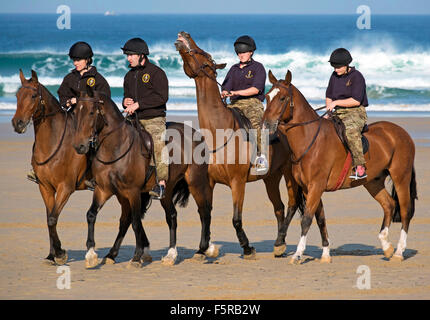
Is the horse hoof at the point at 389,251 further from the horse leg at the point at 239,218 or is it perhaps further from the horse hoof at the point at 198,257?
the horse hoof at the point at 198,257

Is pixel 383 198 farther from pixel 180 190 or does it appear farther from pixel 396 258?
pixel 180 190

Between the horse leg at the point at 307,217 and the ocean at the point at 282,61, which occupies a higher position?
the ocean at the point at 282,61

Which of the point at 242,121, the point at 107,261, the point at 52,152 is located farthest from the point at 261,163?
the point at 52,152

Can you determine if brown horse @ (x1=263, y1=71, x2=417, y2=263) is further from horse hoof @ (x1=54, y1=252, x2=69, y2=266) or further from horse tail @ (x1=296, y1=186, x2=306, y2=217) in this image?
horse hoof @ (x1=54, y1=252, x2=69, y2=266)

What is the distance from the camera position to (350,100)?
404 inches

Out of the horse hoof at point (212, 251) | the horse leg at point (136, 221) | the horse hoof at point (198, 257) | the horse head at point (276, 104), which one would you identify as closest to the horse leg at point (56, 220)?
the horse leg at point (136, 221)

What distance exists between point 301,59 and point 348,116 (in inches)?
1863

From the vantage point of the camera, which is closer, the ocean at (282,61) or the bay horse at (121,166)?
the bay horse at (121,166)

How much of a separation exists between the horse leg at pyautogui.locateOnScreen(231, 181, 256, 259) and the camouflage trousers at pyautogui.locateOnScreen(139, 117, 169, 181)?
3.16 feet

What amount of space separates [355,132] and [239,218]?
1.84 m

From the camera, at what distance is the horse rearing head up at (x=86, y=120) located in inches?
354

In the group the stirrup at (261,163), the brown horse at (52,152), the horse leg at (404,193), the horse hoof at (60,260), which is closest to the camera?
the brown horse at (52,152)

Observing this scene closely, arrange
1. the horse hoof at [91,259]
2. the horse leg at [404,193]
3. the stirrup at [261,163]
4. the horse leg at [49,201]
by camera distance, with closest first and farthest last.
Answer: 1. the horse hoof at [91,259]
2. the horse leg at [49,201]
3. the stirrup at [261,163]
4. the horse leg at [404,193]
